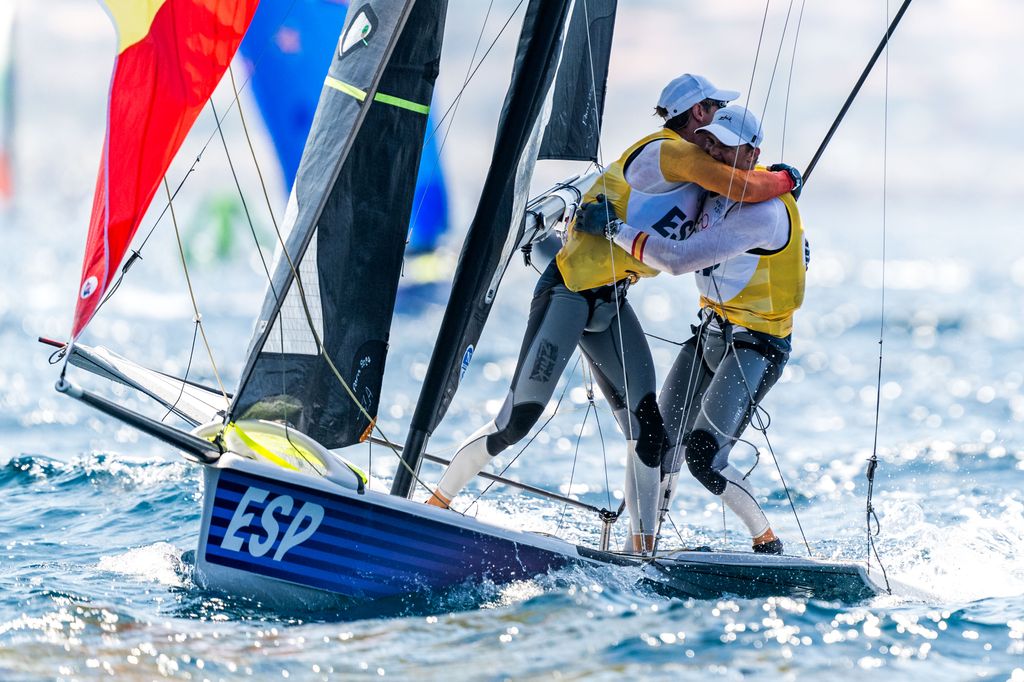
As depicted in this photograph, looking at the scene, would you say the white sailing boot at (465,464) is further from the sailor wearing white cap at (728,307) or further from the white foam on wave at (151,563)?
the white foam on wave at (151,563)

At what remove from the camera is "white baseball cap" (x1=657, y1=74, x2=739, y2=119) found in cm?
404

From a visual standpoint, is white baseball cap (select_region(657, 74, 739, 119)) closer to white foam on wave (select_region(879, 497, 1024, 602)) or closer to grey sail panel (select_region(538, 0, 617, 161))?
grey sail panel (select_region(538, 0, 617, 161))

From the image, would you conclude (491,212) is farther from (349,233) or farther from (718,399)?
(718,399)

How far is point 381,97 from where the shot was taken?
389 centimetres

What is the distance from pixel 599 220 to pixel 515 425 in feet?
2.40

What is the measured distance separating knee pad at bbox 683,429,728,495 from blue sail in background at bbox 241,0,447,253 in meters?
1.23

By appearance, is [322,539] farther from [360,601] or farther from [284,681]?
[284,681]

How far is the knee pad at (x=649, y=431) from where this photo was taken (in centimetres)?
412

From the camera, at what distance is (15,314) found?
67.2 feet

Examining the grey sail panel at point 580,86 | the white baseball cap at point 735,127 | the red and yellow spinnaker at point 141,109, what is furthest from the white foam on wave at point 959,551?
the red and yellow spinnaker at point 141,109

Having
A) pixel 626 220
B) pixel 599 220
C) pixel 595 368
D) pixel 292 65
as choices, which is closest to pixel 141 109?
pixel 599 220

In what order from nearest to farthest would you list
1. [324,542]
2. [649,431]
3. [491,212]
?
[324,542], [491,212], [649,431]

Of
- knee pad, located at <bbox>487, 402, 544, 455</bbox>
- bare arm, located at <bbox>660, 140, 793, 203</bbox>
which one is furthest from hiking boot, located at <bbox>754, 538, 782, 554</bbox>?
bare arm, located at <bbox>660, 140, 793, 203</bbox>

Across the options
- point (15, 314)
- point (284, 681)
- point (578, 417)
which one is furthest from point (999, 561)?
point (15, 314)
